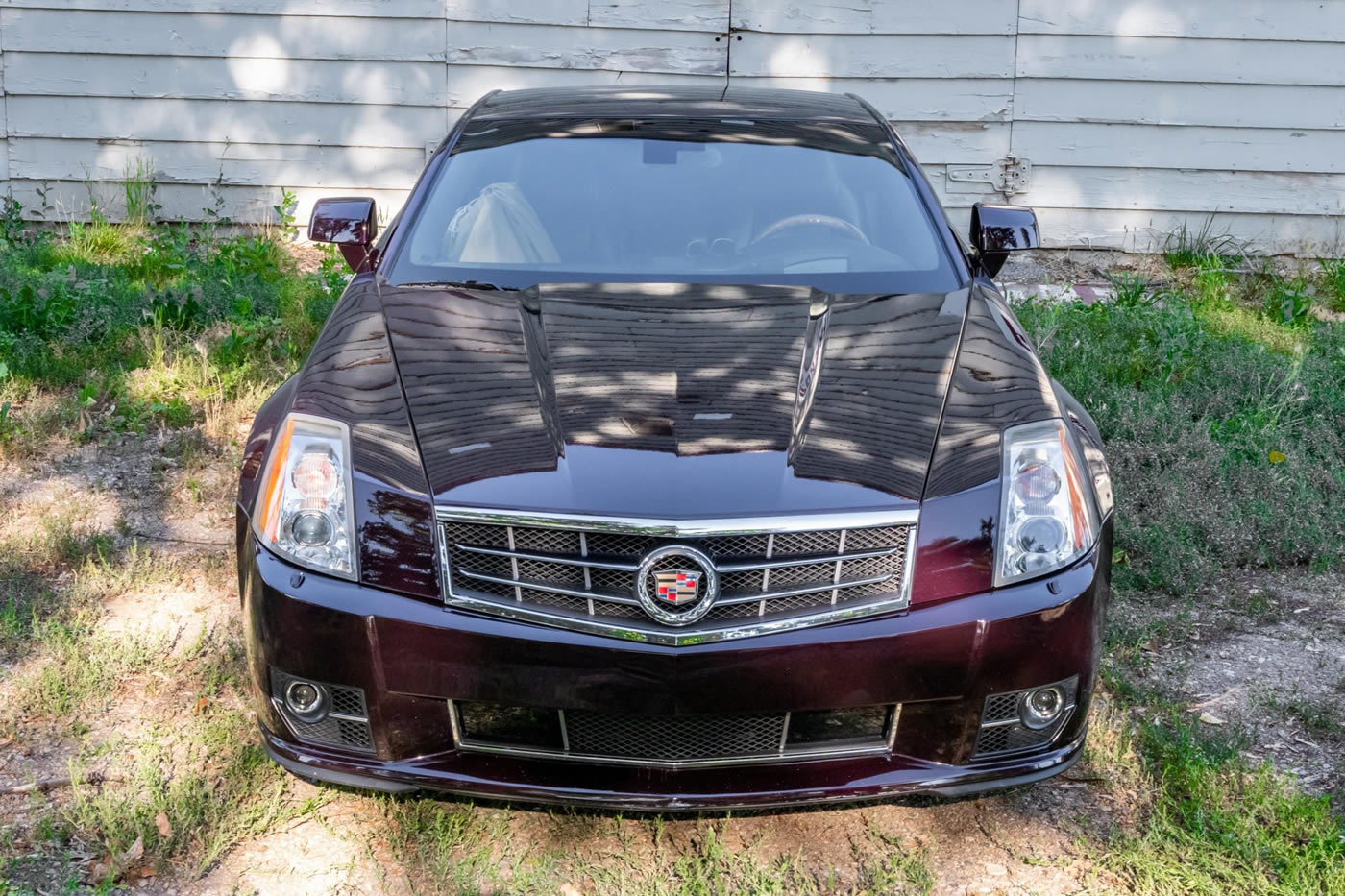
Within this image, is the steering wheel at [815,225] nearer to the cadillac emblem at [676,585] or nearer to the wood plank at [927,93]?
the cadillac emblem at [676,585]

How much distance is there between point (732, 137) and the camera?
3873 mm

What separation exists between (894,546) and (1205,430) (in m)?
2.84

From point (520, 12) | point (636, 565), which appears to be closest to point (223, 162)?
point (520, 12)

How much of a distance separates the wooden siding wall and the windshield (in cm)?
358

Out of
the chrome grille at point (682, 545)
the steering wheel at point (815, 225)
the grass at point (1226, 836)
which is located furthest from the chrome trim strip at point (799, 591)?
the steering wheel at point (815, 225)

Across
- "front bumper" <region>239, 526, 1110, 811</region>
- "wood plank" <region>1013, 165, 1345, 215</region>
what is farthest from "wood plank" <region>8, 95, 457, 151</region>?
"front bumper" <region>239, 526, 1110, 811</region>

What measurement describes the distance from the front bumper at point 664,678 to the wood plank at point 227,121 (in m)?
5.34

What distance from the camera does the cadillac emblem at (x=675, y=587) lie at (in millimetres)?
2285

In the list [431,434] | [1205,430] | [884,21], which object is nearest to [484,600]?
[431,434]

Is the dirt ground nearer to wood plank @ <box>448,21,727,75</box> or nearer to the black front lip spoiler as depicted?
the black front lip spoiler

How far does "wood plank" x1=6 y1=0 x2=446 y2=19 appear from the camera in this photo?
7180 millimetres

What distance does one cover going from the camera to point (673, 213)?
3.63 meters

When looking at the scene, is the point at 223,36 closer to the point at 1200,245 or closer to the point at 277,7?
the point at 277,7

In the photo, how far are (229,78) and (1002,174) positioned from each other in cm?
453
